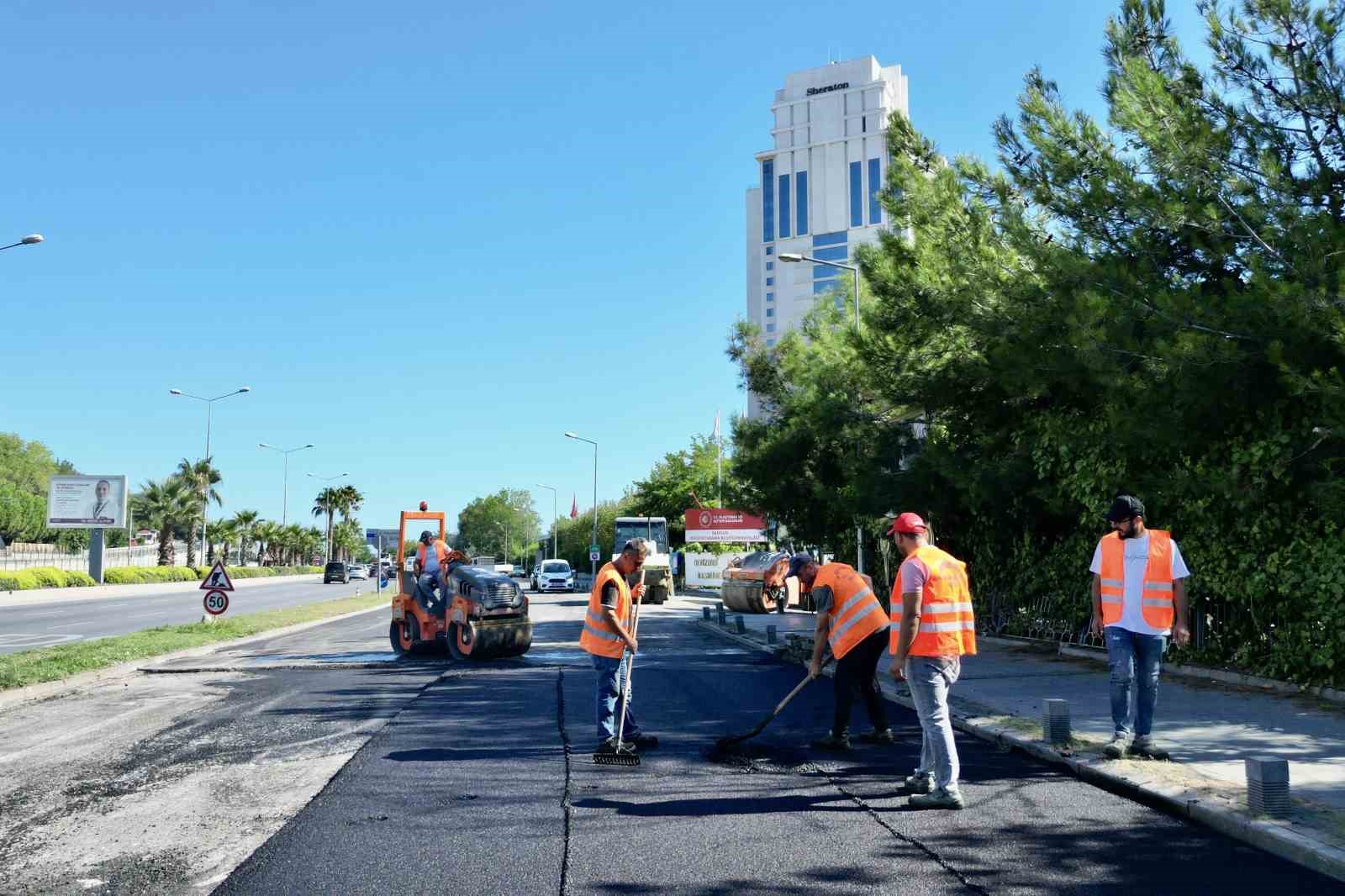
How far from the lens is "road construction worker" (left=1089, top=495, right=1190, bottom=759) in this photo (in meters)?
7.09

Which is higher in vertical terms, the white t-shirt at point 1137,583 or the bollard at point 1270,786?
the white t-shirt at point 1137,583

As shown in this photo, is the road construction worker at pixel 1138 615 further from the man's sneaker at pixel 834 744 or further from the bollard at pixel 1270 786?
the man's sneaker at pixel 834 744

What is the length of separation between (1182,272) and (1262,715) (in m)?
4.65

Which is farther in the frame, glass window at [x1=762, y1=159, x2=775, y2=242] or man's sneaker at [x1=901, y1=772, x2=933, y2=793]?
glass window at [x1=762, y1=159, x2=775, y2=242]

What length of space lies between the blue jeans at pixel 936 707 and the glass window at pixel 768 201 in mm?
135672

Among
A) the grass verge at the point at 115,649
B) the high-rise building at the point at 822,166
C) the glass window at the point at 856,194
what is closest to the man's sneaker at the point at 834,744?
the grass verge at the point at 115,649

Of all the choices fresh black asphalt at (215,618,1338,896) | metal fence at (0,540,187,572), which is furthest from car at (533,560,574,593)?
fresh black asphalt at (215,618,1338,896)

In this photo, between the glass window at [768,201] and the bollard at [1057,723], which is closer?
the bollard at [1057,723]

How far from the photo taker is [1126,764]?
6.84 meters

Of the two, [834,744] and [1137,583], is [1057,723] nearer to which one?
[1137,583]

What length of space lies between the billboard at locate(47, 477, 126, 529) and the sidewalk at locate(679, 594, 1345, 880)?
2111 inches

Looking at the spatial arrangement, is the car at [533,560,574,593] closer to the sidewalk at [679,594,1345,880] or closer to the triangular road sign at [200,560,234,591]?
the triangular road sign at [200,560,234,591]

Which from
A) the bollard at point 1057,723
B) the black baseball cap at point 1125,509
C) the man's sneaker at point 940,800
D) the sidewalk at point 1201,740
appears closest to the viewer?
the sidewalk at point 1201,740

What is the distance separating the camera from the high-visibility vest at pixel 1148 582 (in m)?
7.09
